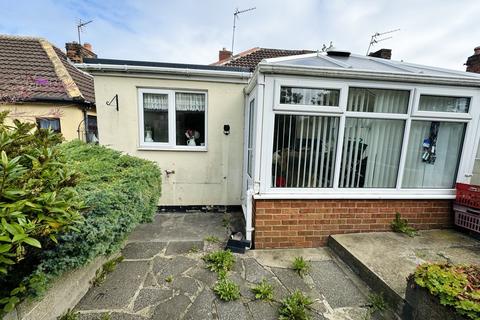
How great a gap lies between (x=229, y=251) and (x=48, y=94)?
300 inches

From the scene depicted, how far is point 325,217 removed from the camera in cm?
400

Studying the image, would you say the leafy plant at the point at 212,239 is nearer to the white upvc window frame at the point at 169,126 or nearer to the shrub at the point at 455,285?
the white upvc window frame at the point at 169,126

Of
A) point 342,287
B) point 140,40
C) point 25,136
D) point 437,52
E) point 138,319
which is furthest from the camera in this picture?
point 437,52

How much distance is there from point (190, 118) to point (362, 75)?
12.7ft

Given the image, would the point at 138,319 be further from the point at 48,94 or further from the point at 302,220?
the point at 48,94

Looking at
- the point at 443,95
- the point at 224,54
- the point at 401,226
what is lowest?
the point at 401,226

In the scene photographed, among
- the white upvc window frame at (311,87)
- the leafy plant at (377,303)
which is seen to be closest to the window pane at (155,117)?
the white upvc window frame at (311,87)

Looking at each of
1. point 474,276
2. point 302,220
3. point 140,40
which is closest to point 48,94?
point 140,40

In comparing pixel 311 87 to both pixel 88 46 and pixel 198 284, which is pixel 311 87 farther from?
pixel 88 46

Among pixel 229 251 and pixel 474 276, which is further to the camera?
pixel 229 251

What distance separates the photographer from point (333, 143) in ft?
12.9

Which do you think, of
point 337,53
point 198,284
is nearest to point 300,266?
point 198,284

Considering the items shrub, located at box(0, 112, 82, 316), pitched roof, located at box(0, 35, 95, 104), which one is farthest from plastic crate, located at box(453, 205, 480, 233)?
pitched roof, located at box(0, 35, 95, 104)

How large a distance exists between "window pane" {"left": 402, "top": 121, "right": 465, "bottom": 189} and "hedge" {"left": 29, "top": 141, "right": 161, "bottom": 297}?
4.78m
